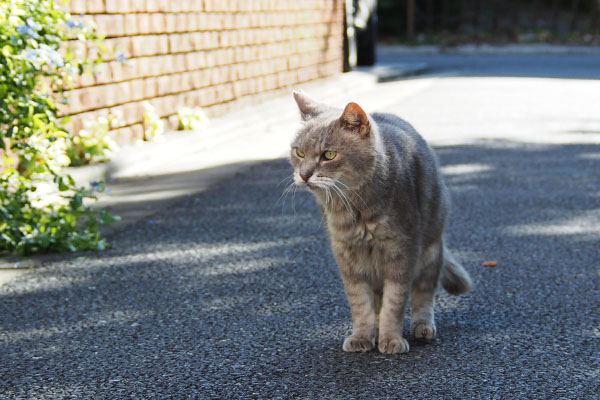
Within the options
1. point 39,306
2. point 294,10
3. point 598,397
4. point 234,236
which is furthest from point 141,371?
point 294,10

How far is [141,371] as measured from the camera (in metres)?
3.15

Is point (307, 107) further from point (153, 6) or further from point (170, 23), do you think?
point (170, 23)

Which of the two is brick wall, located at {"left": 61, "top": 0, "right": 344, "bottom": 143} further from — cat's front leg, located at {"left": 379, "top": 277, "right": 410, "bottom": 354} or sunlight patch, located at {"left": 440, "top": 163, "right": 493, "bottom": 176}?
cat's front leg, located at {"left": 379, "top": 277, "right": 410, "bottom": 354}

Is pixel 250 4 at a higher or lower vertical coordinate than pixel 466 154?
higher

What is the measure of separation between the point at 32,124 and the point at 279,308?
1892 millimetres

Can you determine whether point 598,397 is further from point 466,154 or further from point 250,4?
point 250,4

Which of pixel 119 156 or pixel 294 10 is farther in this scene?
pixel 294 10

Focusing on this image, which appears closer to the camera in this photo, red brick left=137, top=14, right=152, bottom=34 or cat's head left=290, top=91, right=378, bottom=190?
cat's head left=290, top=91, right=378, bottom=190

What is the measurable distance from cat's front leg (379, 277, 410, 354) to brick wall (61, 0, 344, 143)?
3721mm

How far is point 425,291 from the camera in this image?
11.4 ft

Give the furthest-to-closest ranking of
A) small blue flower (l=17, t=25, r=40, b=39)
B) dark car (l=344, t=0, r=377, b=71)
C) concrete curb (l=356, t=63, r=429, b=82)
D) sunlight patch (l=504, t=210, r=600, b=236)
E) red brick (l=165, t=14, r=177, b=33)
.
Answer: dark car (l=344, t=0, r=377, b=71), concrete curb (l=356, t=63, r=429, b=82), red brick (l=165, t=14, r=177, b=33), sunlight patch (l=504, t=210, r=600, b=236), small blue flower (l=17, t=25, r=40, b=39)

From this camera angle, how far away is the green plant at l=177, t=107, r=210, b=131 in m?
8.76

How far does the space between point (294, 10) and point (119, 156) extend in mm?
6432

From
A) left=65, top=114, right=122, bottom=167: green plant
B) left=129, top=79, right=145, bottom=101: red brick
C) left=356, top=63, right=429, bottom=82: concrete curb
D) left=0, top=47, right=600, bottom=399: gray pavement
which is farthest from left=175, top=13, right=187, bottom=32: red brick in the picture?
left=356, top=63, right=429, bottom=82: concrete curb
